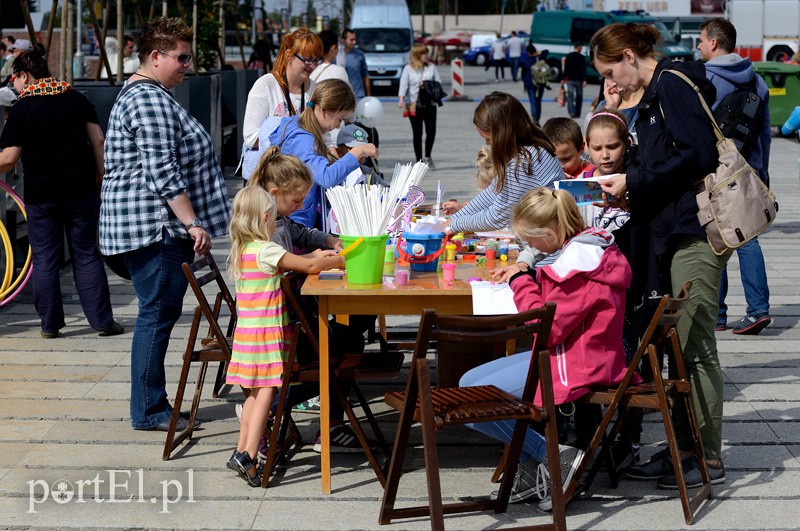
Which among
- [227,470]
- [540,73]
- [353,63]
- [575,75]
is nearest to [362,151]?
[227,470]

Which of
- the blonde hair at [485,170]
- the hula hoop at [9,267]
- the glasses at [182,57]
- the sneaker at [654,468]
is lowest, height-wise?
the sneaker at [654,468]

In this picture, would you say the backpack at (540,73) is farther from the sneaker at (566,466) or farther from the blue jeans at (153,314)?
the sneaker at (566,466)

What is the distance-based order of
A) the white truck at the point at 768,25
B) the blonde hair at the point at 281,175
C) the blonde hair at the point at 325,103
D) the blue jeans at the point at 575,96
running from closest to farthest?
the blonde hair at the point at 281,175, the blonde hair at the point at 325,103, the blue jeans at the point at 575,96, the white truck at the point at 768,25

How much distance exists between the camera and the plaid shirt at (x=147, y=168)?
4973 mm

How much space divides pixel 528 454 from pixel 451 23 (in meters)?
74.3

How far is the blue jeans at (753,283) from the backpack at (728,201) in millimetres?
2737

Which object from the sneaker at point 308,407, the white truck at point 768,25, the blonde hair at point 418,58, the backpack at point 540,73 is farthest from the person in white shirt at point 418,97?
the white truck at point 768,25

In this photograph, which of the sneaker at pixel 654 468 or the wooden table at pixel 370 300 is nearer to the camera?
the wooden table at pixel 370 300

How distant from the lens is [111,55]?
19375mm

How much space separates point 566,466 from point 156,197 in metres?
2.14

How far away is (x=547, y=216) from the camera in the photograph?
4.25 meters

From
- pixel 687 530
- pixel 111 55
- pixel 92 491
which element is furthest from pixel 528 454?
pixel 111 55

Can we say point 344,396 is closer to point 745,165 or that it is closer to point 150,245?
point 150,245

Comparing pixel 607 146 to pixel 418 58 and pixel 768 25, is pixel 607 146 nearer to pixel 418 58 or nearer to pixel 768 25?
pixel 418 58
